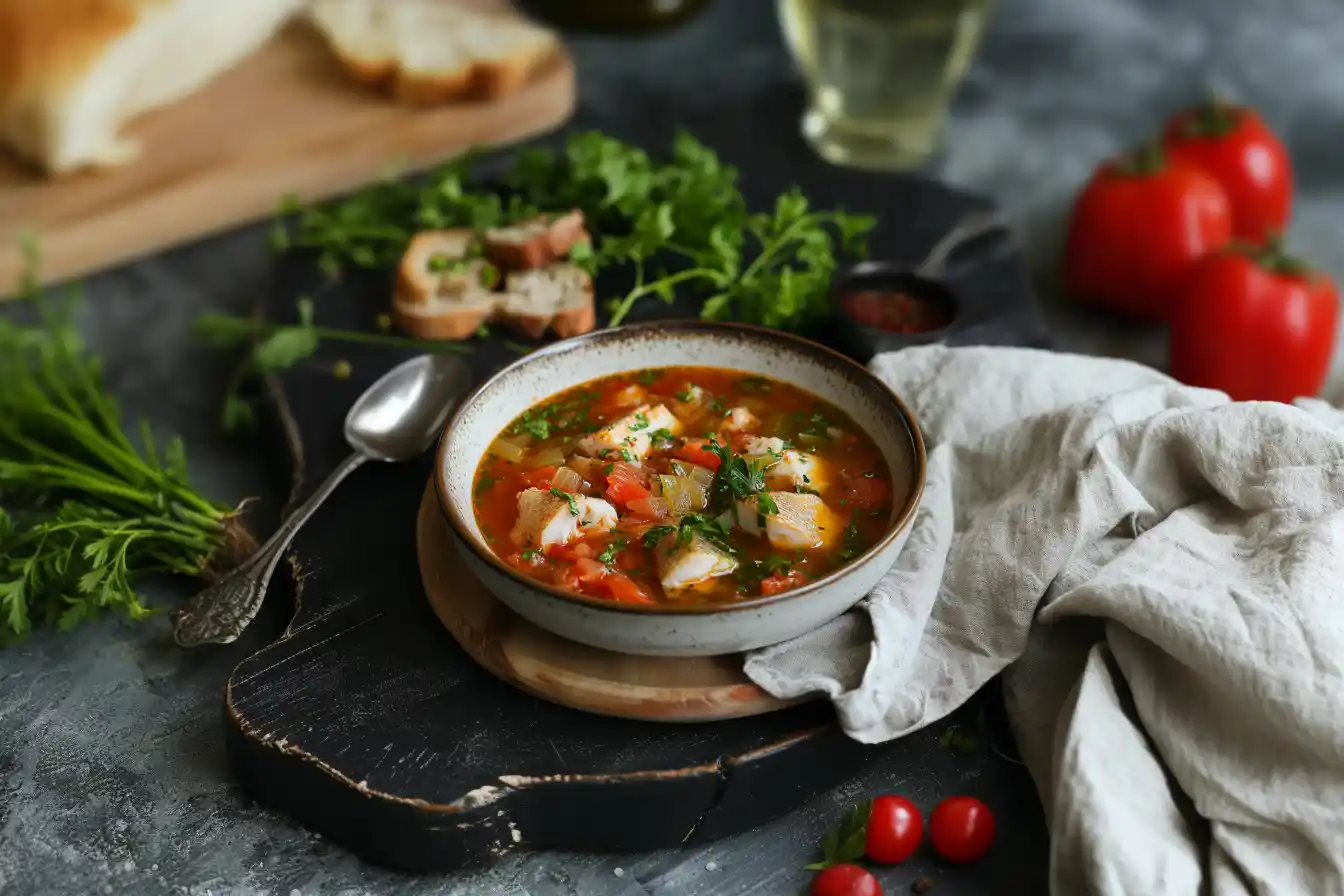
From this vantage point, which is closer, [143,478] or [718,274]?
[143,478]

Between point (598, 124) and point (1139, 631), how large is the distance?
334cm

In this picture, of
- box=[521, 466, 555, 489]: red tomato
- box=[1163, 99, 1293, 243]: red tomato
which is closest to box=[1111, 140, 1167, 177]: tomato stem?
box=[1163, 99, 1293, 243]: red tomato

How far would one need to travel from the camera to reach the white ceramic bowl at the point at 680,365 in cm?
273

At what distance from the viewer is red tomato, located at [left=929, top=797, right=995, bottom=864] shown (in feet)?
9.12

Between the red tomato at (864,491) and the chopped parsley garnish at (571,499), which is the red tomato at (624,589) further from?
the red tomato at (864,491)

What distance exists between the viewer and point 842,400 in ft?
11.2

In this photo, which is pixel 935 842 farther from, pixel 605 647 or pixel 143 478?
pixel 143 478

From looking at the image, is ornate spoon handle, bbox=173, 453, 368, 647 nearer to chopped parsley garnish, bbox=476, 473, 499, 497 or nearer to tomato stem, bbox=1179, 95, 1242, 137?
chopped parsley garnish, bbox=476, 473, 499, 497

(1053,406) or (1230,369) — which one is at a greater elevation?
(1053,406)

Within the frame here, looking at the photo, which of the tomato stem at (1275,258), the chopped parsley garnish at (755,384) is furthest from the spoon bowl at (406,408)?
the tomato stem at (1275,258)

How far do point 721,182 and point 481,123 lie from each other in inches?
54.7

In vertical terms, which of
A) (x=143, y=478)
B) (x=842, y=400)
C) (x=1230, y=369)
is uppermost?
(x=842, y=400)

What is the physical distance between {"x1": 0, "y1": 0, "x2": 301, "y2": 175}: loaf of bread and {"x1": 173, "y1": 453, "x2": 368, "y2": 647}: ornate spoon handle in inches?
89.8

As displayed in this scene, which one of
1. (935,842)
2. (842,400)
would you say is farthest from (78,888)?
(842,400)
